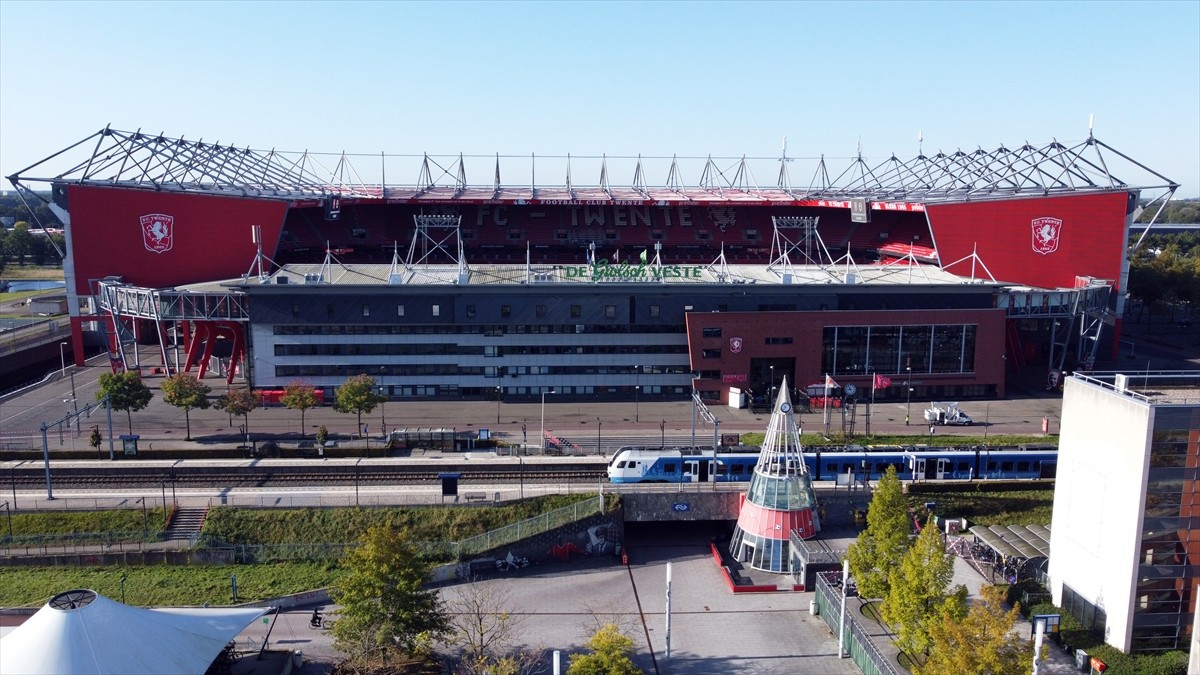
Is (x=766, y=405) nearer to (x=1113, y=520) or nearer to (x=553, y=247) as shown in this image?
(x=1113, y=520)

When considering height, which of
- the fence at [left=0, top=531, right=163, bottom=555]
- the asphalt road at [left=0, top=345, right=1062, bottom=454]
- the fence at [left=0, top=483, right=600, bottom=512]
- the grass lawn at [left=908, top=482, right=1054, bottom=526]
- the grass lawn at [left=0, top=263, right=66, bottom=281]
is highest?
the grass lawn at [left=0, top=263, right=66, bottom=281]

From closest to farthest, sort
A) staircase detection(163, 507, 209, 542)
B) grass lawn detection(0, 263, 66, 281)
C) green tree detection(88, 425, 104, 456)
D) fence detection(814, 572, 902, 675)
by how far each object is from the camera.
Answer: fence detection(814, 572, 902, 675)
staircase detection(163, 507, 209, 542)
green tree detection(88, 425, 104, 456)
grass lawn detection(0, 263, 66, 281)

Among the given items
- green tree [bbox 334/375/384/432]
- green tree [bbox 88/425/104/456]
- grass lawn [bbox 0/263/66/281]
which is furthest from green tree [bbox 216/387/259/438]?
grass lawn [bbox 0/263/66/281]

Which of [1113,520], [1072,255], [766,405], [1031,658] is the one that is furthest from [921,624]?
[1072,255]

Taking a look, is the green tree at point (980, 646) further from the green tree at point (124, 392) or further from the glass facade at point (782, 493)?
the green tree at point (124, 392)

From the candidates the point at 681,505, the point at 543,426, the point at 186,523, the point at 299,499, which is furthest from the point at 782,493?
the point at 186,523

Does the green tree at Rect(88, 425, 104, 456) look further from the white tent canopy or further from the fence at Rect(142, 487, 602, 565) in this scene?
the white tent canopy

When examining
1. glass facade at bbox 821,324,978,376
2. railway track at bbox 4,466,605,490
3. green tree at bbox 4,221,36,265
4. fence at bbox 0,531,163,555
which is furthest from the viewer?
green tree at bbox 4,221,36,265
